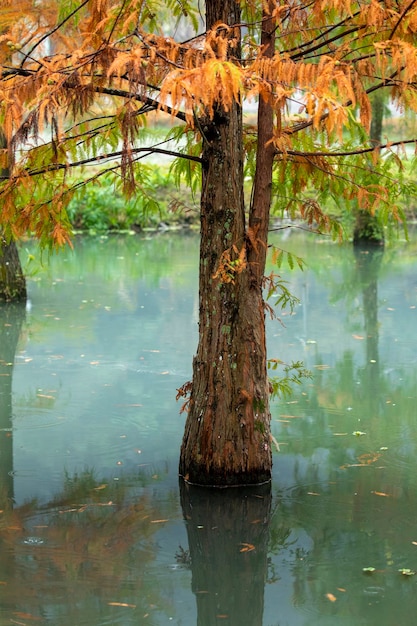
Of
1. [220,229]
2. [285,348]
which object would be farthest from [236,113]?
[285,348]

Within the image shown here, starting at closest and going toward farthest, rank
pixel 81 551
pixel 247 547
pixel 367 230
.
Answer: pixel 81 551
pixel 247 547
pixel 367 230

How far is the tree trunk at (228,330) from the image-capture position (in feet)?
18.6

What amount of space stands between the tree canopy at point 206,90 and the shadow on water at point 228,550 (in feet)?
6.23

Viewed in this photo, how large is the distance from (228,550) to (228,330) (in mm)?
1389

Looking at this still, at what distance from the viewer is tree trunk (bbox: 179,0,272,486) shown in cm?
568

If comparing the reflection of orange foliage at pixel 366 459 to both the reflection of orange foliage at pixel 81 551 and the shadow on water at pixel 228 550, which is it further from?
the reflection of orange foliage at pixel 81 551

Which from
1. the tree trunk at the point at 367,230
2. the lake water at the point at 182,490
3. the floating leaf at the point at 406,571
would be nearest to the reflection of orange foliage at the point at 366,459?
the lake water at the point at 182,490

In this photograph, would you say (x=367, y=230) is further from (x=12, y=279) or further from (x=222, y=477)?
(x=222, y=477)

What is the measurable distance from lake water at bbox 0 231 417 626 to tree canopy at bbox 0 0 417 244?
1746mm

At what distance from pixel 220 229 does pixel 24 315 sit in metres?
6.96

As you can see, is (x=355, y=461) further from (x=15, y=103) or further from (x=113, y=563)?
(x=15, y=103)

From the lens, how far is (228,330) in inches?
228

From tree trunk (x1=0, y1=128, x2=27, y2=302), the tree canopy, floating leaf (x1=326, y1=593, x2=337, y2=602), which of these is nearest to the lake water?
floating leaf (x1=326, y1=593, x2=337, y2=602)

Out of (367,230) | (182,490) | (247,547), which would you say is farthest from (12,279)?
(367,230)
